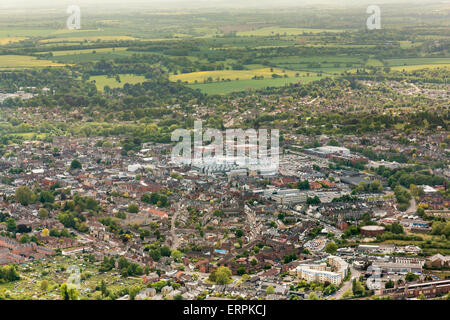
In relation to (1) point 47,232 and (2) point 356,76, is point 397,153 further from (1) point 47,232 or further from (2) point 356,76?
(2) point 356,76

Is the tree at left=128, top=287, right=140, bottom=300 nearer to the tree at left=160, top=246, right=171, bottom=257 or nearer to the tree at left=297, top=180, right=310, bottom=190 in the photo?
the tree at left=160, top=246, right=171, bottom=257

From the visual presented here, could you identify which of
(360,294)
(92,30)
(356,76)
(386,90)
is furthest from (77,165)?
(92,30)

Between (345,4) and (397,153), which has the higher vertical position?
(345,4)

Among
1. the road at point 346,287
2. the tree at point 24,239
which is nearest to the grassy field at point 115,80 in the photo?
the tree at point 24,239

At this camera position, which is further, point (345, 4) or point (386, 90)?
point (345, 4)

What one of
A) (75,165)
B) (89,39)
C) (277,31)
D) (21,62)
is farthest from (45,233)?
(277,31)

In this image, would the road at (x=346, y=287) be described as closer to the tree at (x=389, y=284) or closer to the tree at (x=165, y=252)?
the tree at (x=389, y=284)

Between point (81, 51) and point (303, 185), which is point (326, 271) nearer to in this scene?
point (303, 185)

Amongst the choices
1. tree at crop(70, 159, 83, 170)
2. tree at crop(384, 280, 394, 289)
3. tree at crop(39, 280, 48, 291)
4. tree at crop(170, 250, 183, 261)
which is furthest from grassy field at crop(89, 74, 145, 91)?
tree at crop(384, 280, 394, 289)
